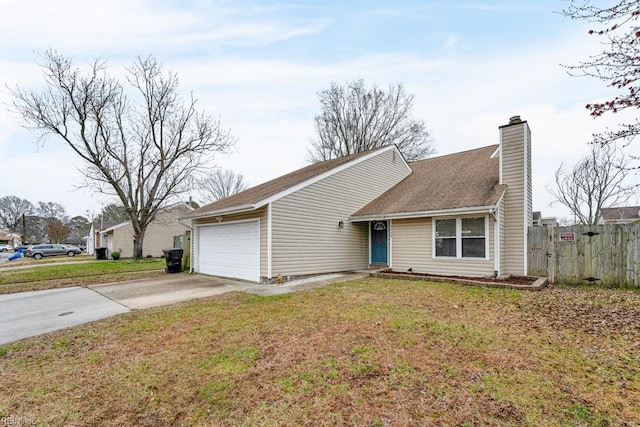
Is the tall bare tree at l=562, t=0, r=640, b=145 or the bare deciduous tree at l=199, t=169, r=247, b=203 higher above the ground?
the bare deciduous tree at l=199, t=169, r=247, b=203

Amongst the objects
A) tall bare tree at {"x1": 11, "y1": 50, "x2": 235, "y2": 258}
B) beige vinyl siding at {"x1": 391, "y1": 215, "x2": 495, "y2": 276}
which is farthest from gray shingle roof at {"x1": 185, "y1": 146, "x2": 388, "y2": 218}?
tall bare tree at {"x1": 11, "y1": 50, "x2": 235, "y2": 258}

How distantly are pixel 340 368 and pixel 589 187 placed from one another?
25468 millimetres

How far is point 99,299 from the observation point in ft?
26.1

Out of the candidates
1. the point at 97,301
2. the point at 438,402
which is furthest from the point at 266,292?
the point at 438,402

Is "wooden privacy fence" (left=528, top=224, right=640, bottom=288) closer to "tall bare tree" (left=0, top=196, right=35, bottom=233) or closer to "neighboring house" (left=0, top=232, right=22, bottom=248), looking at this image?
"neighboring house" (left=0, top=232, right=22, bottom=248)

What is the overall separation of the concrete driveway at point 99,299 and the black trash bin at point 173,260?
2.80 m

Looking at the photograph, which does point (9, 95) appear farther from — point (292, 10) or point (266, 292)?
point (266, 292)

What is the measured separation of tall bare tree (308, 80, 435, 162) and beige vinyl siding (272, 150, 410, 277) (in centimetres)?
1203

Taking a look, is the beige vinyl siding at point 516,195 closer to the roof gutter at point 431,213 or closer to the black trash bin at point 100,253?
the roof gutter at point 431,213

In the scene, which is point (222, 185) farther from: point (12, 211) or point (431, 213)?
point (12, 211)

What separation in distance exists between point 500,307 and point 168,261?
1235cm

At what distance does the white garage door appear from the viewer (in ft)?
33.0

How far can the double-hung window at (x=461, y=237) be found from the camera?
30.7ft

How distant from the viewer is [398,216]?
10.7 m
